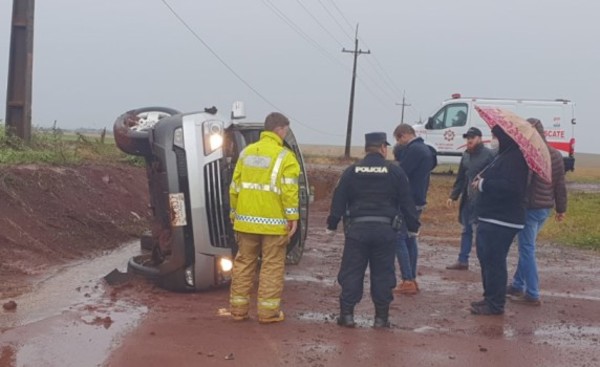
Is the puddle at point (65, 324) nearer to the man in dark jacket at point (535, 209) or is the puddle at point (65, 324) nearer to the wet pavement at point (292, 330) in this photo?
the wet pavement at point (292, 330)

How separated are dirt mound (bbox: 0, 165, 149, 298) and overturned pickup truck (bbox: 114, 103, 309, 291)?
5.60 ft

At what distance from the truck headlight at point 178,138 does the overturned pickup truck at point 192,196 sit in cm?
1

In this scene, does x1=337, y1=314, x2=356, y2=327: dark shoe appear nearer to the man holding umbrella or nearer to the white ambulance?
the man holding umbrella

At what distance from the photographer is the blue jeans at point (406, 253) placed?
27.2ft

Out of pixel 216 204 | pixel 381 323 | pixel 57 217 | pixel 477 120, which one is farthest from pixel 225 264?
pixel 477 120

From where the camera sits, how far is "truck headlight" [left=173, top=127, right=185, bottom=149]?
25.3ft

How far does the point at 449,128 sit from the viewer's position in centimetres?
2748

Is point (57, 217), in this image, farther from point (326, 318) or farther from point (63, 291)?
point (326, 318)

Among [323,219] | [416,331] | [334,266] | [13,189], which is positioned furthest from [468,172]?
[323,219]

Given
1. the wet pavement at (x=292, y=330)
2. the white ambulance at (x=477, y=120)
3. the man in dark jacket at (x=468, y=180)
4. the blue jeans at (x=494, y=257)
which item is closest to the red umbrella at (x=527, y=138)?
the blue jeans at (x=494, y=257)

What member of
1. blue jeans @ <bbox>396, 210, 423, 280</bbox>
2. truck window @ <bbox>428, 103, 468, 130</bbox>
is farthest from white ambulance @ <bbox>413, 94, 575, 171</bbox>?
blue jeans @ <bbox>396, 210, 423, 280</bbox>

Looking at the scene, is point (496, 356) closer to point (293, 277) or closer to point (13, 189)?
point (293, 277)

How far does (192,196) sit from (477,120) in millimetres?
20787

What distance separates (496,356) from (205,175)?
338 centimetres
